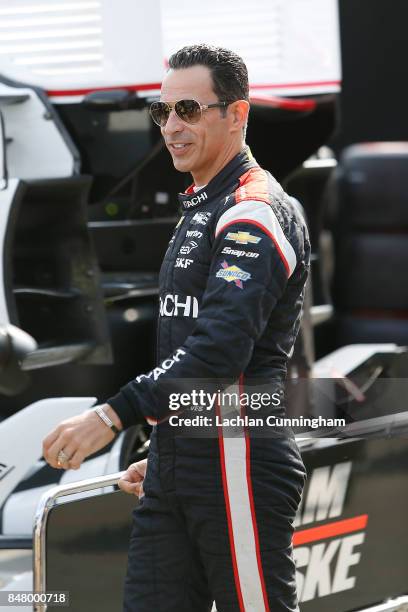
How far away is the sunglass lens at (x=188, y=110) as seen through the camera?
2486 mm

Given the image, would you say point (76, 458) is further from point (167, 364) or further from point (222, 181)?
point (222, 181)

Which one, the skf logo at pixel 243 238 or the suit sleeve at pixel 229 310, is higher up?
the skf logo at pixel 243 238

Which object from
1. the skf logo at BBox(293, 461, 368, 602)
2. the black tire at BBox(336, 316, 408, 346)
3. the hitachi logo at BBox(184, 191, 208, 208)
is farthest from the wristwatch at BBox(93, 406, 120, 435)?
the black tire at BBox(336, 316, 408, 346)

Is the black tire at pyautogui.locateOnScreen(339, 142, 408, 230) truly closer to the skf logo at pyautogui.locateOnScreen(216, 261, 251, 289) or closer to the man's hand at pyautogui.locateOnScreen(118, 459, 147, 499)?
the man's hand at pyautogui.locateOnScreen(118, 459, 147, 499)

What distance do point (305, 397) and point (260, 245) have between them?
45.1 inches

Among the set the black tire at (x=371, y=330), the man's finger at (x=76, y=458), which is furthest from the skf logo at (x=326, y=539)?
the black tire at (x=371, y=330)

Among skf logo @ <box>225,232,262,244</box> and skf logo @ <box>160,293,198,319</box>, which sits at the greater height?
skf logo @ <box>225,232,262,244</box>

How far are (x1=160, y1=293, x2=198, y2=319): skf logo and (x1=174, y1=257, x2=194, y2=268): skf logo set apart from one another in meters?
0.06

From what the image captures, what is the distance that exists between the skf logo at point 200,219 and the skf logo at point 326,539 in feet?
4.19

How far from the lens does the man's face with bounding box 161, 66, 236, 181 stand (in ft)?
8.18

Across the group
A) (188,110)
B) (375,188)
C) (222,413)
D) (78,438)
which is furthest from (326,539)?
(375,188)

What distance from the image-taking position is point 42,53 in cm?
370

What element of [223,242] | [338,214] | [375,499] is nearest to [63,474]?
[375,499]

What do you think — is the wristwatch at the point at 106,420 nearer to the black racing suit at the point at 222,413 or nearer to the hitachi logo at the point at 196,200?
the black racing suit at the point at 222,413
